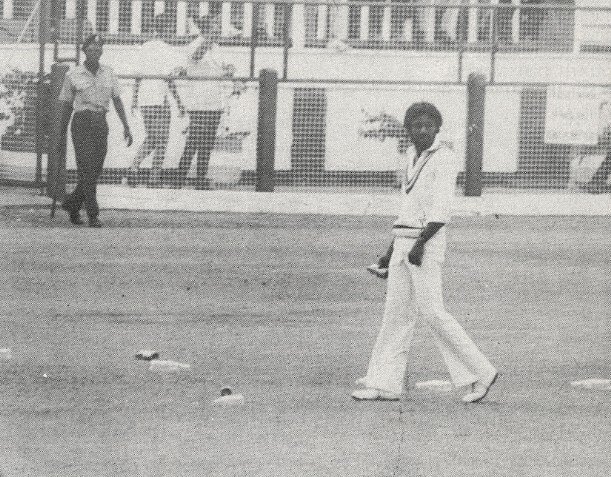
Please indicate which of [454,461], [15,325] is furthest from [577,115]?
[454,461]

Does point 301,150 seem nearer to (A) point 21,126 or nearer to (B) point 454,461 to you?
(A) point 21,126

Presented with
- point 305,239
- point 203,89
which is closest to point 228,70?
point 203,89

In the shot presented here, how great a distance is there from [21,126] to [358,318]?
10.0m

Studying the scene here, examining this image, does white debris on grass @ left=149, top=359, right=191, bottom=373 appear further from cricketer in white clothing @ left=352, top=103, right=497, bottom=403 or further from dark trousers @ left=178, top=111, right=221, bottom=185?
dark trousers @ left=178, top=111, right=221, bottom=185

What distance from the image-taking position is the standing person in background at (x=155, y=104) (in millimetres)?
21672

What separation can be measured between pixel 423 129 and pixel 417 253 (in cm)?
66

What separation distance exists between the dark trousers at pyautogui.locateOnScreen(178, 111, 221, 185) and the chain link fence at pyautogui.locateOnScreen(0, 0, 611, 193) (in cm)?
2

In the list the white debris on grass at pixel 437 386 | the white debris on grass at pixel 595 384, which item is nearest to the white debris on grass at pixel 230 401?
the white debris on grass at pixel 437 386

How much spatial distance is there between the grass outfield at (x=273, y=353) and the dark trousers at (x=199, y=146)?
8.26ft

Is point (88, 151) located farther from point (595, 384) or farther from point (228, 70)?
point (595, 384)

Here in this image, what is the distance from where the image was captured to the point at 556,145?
22.4 m

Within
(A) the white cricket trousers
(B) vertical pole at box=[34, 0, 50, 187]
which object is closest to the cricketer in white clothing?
(A) the white cricket trousers

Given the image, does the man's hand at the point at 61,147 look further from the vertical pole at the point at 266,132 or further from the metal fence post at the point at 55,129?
the vertical pole at the point at 266,132

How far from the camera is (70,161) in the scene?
21.6 meters
